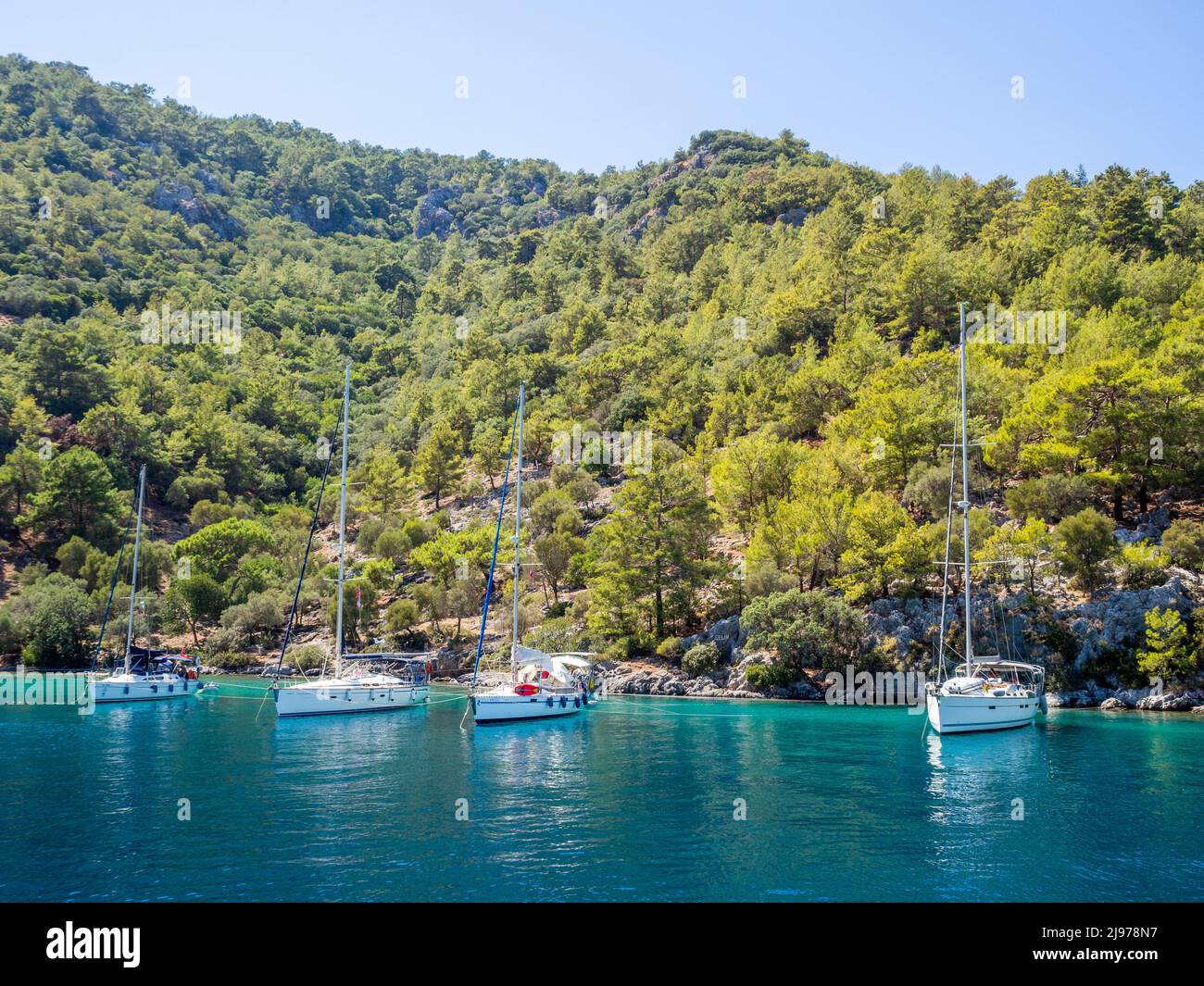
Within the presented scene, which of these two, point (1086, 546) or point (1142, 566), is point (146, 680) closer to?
point (1086, 546)

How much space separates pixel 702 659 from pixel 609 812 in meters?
34.8

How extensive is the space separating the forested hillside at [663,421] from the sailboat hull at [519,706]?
1451cm

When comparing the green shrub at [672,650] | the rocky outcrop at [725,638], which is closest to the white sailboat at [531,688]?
the green shrub at [672,650]

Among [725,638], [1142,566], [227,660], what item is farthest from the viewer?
[227,660]

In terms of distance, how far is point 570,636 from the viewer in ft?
224

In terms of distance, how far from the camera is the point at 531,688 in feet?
165

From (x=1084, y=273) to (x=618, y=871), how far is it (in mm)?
88259

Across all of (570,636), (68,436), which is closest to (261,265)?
(68,436)

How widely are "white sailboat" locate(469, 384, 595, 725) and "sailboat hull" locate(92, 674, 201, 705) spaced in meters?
25.0

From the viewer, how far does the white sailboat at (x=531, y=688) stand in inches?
1912

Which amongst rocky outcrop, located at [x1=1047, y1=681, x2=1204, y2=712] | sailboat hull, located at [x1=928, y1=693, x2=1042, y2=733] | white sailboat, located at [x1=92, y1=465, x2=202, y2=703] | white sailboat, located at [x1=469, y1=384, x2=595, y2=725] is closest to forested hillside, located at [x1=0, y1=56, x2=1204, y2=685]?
rocky outcrop, located at [x1=1047, y1=681, x2=1204, y2=712]

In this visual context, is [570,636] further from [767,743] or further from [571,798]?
[571,798]

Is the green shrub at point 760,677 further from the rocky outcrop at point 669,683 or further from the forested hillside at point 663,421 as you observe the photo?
the forested hillside at point 663,421

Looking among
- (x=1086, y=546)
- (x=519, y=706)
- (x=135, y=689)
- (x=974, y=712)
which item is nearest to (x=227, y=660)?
(x=135, y=689)
